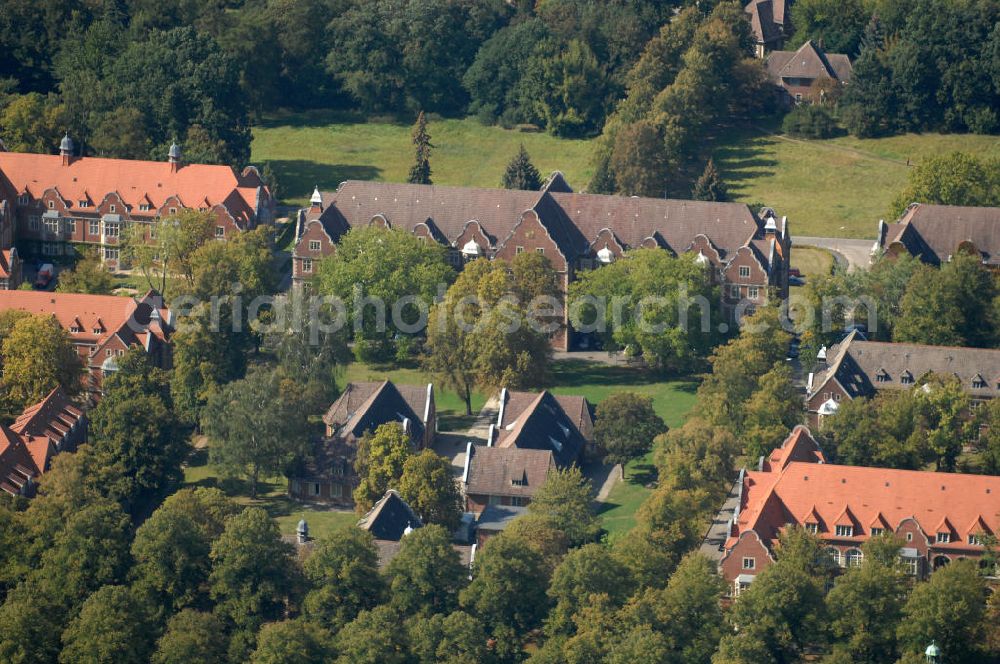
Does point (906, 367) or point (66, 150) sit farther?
point (66, 150)

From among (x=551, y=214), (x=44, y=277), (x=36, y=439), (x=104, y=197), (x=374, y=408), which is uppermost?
(x=551, y=214)

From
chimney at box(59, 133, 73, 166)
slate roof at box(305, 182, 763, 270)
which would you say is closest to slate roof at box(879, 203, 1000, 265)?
slate roof at box(305, 182, 763, 270)

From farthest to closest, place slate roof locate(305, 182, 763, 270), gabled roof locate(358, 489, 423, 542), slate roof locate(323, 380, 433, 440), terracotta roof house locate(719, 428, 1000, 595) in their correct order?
1. slate roof locate(305, 182, 763, 270)
2. slate roof locate(323, 380, 433, 440)
3. gabled roof locate(358, 489, 423, 542)
4. terracotta roof house locate(719, 428, 1000, 595)

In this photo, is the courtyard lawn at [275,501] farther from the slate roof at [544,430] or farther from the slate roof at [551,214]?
the slate roof at [551,214]

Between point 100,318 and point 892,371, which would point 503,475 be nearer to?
point 892,371

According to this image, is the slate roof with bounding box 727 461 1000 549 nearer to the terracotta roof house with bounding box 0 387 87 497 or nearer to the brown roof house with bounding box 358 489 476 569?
the brown roof house with bounding box 358 489 476 569

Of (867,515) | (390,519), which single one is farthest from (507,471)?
(867,515)
